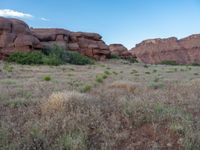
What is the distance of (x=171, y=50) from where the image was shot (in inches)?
4764

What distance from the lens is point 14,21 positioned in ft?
131

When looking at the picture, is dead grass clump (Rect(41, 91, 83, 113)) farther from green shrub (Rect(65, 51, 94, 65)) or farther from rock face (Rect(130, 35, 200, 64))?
rock face (Rect(130, 35, 200, 64))

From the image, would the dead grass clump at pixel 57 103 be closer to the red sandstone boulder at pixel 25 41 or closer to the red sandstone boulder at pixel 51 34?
the red sandstone boulder at pixel 25 41

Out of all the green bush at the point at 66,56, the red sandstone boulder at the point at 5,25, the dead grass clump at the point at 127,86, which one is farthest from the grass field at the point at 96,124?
the red sandstone boulder at the point at 5,25

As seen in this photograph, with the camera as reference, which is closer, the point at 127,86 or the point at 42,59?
the point at 127,86

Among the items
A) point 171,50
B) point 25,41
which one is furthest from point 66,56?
point 171,50

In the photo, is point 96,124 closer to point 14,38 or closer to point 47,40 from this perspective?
point 14,38

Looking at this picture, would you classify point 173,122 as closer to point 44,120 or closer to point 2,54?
point 44,120

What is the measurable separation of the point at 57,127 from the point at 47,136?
0.35 meters

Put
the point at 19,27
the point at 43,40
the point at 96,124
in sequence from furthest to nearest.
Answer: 1. the point at 43,40
2. the point at 19,27
3. the point at 96,124

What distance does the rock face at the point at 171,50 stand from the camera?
119 metres

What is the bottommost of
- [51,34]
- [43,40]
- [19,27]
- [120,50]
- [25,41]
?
[120,50]

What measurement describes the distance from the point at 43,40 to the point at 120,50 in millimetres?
23791

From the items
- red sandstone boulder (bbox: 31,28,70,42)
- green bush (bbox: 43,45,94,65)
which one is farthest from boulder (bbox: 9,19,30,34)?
red sandstone boulder (bbox: 31,28,70,42)
